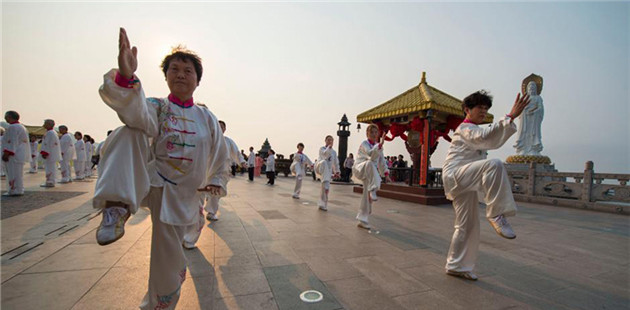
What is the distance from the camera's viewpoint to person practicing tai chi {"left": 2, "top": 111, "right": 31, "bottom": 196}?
728 centimetres

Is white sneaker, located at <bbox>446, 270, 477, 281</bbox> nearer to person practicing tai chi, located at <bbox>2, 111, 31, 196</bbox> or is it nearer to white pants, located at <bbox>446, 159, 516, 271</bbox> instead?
white pants, located at <bbox>446, 159, 516, 271</bbox>

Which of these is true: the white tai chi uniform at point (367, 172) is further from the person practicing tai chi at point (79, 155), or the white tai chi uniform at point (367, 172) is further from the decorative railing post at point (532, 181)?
the person practicing tai chi at point (79, 155)

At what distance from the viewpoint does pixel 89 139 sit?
1480 centimetres

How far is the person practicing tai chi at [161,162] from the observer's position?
1611mm

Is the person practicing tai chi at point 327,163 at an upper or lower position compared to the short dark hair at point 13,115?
lower

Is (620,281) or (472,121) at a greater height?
(472,121)

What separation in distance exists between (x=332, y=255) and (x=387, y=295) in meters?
1.15

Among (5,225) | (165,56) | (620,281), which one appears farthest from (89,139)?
(620,281)

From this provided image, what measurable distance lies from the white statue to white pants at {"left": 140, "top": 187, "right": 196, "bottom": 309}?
20179mm

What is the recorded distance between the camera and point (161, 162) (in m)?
1.97

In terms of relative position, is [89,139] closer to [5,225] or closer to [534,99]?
[5,225]

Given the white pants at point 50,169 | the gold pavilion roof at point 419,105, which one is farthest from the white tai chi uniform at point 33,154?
the gold pavilion roof at point 419,105

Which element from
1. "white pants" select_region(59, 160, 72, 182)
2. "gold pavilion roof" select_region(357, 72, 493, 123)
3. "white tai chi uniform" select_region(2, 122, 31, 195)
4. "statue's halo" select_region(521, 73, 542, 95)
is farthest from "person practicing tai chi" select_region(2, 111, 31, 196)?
"statue's halo" select_region(521, 73, 542, 95)

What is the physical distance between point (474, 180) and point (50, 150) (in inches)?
488
